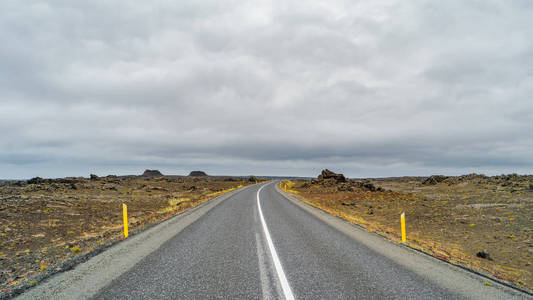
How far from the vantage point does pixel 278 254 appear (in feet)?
24.8

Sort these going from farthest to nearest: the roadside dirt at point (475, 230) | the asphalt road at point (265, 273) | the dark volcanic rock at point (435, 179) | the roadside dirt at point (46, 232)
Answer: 1. the dark volcanic rock at point (435, 179)
2. the roadside dirt at point (475, 230)
3. the roadside dirt at point (46, 232)
4. the asphalt road at point (265, 273)

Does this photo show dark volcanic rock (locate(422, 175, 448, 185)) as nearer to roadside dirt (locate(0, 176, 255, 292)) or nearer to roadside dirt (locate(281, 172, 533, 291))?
roadside dirt (locate(281, 172, 533, 291))

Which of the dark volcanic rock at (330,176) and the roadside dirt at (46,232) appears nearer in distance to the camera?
the roadside dirt at (46,232)

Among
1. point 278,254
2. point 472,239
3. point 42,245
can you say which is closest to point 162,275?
point 278,254

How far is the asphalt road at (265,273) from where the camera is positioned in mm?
5004

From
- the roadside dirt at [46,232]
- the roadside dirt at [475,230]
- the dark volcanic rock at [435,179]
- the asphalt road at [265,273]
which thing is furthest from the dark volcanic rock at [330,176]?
the asphalt road at [265,273]

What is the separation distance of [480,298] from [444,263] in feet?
7.46

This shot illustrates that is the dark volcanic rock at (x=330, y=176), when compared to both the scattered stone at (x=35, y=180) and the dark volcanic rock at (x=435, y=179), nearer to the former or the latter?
the dark volcanic rock at (x=435, y=179)

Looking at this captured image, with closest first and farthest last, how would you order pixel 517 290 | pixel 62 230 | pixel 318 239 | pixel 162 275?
pixel 517 290 → pixel 162 275 → pixel 318 239 → pixel 62 230

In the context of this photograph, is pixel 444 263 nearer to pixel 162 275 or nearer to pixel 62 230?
pixel 162 275

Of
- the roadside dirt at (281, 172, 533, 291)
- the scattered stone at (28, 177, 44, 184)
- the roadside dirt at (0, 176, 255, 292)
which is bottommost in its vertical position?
the roadside dirt at (281, 172, 533, 291)

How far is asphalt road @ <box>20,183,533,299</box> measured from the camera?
500 cm

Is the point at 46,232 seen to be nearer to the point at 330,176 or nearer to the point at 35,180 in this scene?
the point at 35,180

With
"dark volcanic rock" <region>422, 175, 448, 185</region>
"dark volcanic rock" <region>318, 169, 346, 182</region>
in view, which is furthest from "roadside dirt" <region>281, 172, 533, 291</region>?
"dark volcanic rock" <region>318, 169, 346, 182</region>
